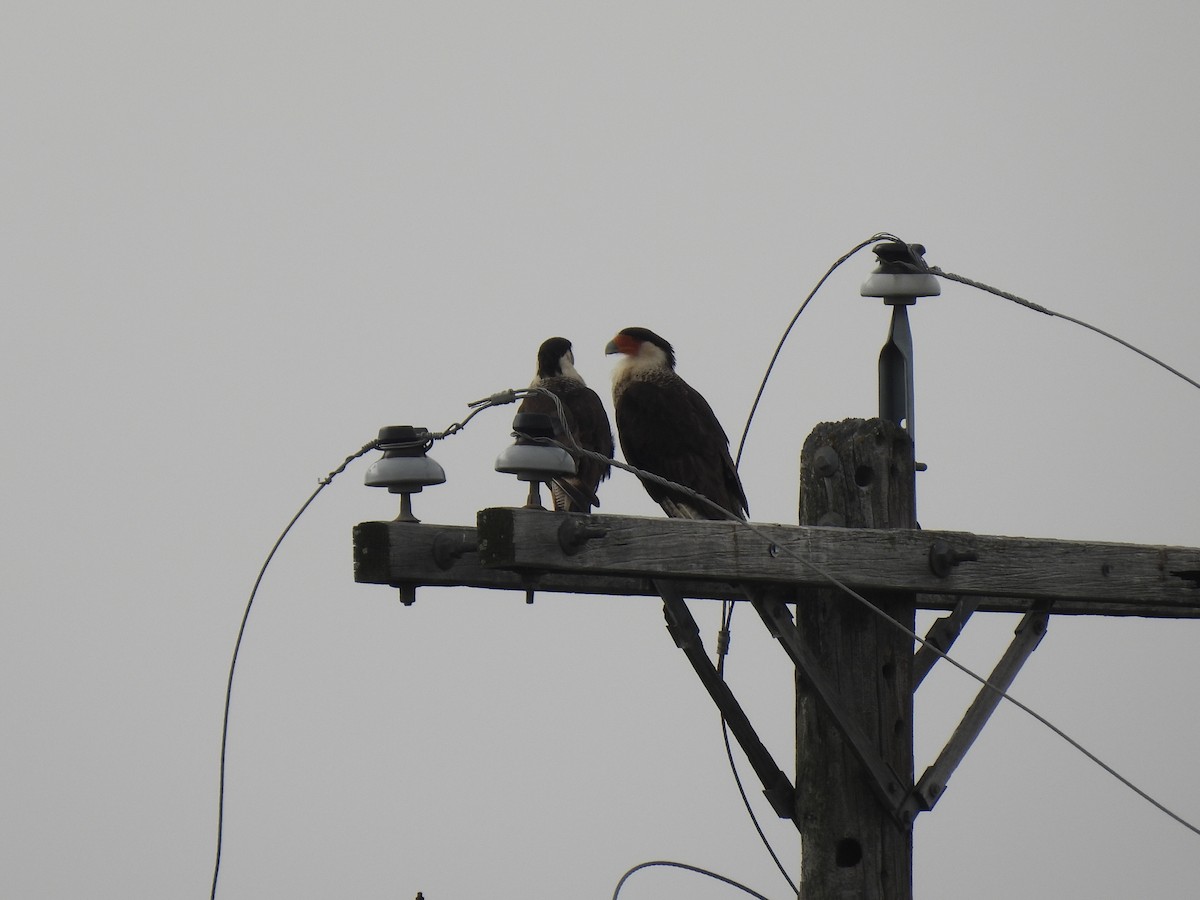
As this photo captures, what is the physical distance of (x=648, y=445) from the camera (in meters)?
9.33

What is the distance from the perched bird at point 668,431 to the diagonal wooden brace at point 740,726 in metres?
1.94

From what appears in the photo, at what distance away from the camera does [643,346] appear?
9.91 metres

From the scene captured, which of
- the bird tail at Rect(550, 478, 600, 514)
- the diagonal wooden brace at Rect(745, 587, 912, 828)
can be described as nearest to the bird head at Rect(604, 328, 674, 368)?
the bird tail at Rect(550, 478, 600, 514)

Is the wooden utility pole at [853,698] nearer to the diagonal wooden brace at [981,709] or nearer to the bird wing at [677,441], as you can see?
the diagonal wooden brace at [981,709]

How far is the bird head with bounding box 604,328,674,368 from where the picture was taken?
32.4 ft

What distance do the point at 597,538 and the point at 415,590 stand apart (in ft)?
2.49

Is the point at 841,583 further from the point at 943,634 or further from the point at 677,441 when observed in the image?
the point at 677,441

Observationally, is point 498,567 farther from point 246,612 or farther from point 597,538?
point 246,612

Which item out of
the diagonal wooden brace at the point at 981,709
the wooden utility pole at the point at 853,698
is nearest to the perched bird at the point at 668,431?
the diagonal wooden brace at the point at 981,709

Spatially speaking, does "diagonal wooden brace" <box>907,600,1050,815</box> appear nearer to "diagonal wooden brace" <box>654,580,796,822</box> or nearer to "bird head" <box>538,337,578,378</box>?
"diagonal wooden brace" <box>654,580,796,822</box>

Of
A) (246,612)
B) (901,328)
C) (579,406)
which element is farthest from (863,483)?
(579,406)

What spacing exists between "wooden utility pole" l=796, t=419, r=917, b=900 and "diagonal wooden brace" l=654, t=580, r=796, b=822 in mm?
58

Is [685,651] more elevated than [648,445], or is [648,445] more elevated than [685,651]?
[648,445]

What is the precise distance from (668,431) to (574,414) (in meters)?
0.49
